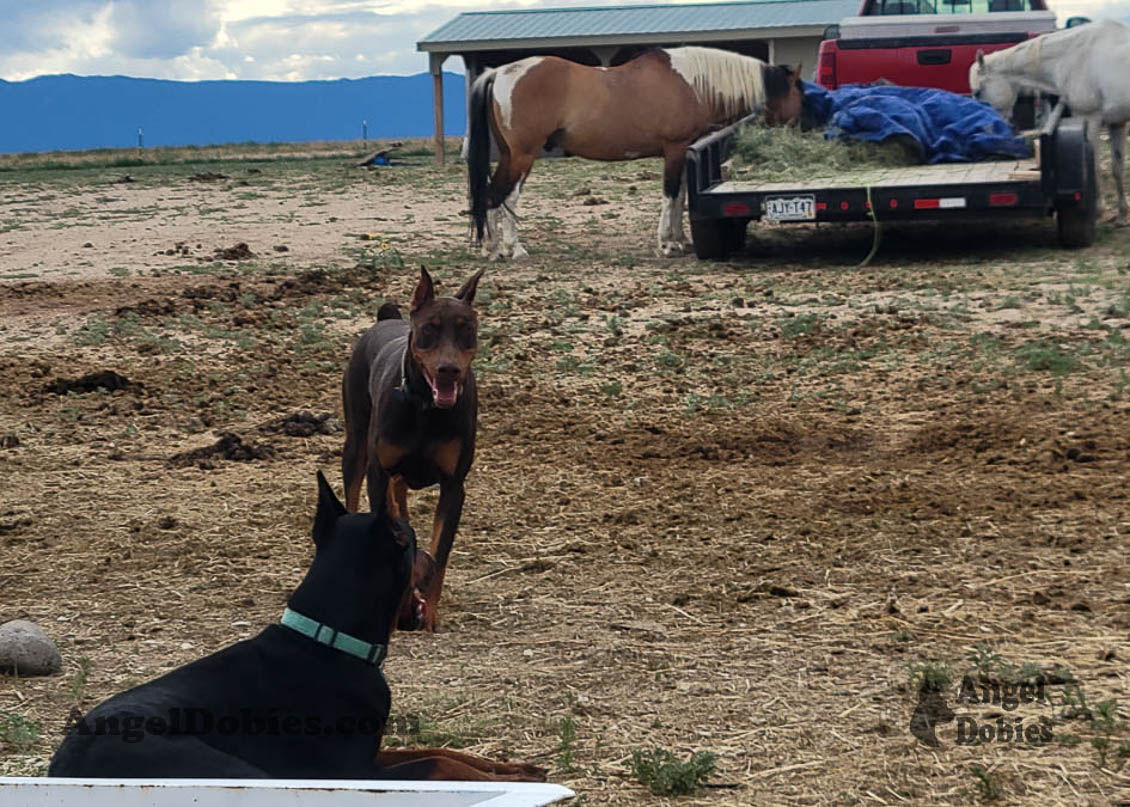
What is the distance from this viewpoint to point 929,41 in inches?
613

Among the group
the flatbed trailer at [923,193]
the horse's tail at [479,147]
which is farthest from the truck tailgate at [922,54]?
the horse's tail at [479,147]

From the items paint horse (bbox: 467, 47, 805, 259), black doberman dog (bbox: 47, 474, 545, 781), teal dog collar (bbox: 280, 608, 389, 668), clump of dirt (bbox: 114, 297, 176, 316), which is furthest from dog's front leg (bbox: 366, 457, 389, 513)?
paint horse (bbox: 467, 47, 805, 259)

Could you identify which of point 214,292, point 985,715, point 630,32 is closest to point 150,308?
point 214,292

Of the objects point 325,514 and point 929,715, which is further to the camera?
point 929,715

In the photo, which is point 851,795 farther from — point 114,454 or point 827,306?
point 827,306

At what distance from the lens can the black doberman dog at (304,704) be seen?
3033mm

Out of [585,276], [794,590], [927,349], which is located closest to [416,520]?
[794,590]

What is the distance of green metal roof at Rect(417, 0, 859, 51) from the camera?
96.2 ft

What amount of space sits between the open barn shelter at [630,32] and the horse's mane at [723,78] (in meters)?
13.1

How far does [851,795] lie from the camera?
3.62 m

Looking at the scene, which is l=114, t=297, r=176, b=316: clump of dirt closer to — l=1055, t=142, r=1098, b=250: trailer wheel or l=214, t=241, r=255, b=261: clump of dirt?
l=214, t=241, r=255, b=261: clump of dirt

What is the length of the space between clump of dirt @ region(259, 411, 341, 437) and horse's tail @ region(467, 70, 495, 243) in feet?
20.0

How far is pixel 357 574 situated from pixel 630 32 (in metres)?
27.0

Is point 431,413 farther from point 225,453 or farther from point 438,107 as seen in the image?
point 438,107
